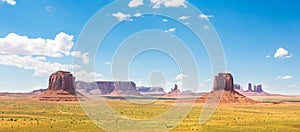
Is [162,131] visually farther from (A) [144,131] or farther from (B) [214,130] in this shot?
(B) [214,130]

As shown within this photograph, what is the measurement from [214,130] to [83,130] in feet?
74.8

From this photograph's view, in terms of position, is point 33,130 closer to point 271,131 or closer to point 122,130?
point 122,130

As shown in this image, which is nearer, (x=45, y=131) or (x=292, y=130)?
(x=45, y=131)

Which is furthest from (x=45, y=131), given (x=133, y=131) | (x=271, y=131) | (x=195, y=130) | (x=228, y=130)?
(x=271, y=131)

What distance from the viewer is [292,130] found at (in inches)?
2532

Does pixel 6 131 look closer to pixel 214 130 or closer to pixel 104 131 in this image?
pixel 104 131

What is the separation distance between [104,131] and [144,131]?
6707mm

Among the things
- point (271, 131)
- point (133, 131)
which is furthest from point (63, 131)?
point (271, 131)

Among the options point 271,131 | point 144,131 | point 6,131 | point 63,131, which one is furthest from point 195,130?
point 6,131

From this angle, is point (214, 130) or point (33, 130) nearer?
point (33, 130)

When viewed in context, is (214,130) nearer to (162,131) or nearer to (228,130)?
(228,130)

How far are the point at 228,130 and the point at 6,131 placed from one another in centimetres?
3745

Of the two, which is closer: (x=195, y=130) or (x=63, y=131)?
(x=63, y=131)

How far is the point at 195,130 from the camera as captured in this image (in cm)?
6119
